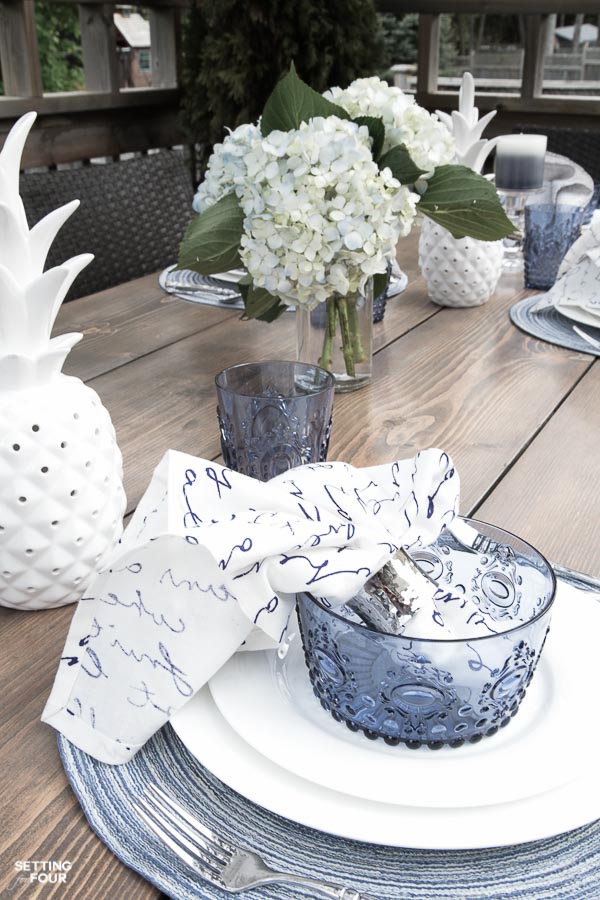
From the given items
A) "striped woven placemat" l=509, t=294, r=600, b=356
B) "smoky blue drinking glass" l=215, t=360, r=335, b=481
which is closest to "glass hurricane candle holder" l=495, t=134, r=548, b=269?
"striped woven placemat" l=509, t=294, r=600, b=356

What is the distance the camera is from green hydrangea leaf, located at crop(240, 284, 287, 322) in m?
1.04

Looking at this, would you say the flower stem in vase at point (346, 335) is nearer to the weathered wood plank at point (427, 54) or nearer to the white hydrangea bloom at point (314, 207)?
the white hydrangea bloom at point (314, 207)

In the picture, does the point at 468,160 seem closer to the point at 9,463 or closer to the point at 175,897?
the point at 9,463

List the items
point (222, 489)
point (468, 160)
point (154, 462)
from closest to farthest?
point (222, 489)
point (154, 462)
point (468, 160)

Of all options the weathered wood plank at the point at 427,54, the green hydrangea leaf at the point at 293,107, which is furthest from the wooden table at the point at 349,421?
the weathered wood plank at the point at 427,54

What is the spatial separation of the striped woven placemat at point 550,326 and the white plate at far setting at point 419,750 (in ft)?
2.60

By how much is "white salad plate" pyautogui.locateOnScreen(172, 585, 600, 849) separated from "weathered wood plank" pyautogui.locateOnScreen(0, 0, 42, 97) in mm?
2975

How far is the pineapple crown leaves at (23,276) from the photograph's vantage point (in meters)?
0.64

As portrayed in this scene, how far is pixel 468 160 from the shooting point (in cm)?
148

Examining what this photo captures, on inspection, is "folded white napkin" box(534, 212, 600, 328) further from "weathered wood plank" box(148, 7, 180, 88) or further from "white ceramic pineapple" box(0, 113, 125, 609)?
"weathered wood plank" box(148, 7, 180, 88)

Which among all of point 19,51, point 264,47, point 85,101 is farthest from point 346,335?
point 264,47

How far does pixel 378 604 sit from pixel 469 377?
2.35 ft

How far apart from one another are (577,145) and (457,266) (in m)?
1.16

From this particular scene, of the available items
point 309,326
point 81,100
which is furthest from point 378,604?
point 81,100
